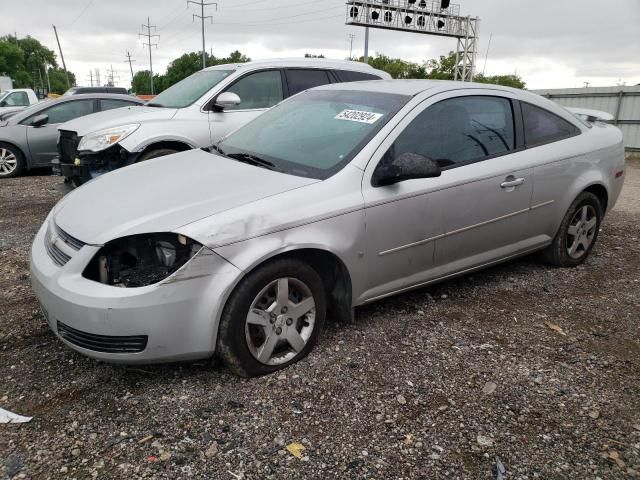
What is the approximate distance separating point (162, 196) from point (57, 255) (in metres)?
0.66

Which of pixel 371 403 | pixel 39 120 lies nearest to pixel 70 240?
pixel 371 403

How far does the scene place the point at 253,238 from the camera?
2814mm

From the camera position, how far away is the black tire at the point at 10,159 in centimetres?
954

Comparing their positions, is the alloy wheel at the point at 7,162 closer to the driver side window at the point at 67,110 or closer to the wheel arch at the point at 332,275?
the driver side window at the point at 67,110

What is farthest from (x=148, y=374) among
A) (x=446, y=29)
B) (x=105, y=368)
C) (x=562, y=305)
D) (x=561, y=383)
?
(x=446, y=29)

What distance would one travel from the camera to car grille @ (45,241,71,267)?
2879 millimetres

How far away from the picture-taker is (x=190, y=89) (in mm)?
6953

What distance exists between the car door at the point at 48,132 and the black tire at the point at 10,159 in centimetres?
21

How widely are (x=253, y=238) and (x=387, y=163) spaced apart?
106cm

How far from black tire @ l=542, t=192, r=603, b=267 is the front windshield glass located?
4.38 meters

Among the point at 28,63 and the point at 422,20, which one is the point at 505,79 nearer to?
the point at 422,20

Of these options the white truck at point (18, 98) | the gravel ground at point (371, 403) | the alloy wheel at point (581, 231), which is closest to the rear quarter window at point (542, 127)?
the alloy wheel at point (581, 231)

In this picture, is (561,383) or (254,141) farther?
(254,141)

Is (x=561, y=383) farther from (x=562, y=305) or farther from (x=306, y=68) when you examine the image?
(x=306, y=68)
